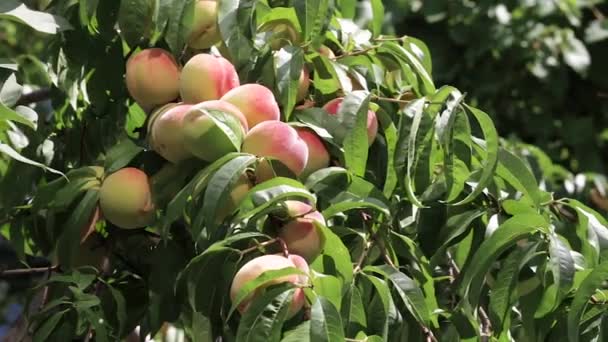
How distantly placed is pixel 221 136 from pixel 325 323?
20cm

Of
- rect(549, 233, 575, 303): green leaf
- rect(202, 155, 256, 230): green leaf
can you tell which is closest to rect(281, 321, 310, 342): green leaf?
rect(202, 155, 256, 230): green leaf

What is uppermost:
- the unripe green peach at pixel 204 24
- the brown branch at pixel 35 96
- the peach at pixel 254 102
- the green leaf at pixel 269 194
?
the unripe green peach at pixel 204 24

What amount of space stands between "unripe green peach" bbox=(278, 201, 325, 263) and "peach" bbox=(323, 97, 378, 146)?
15 cm

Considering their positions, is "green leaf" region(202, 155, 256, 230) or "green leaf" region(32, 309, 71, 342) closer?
"green leaf" region(202, 155, 256, 230)

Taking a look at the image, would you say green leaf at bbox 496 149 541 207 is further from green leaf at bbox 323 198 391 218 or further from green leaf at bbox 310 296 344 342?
green leaf at bbox 310 296 344 342

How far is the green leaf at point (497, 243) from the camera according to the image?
882 millimetres

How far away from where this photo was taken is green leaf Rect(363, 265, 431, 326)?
0.86 m

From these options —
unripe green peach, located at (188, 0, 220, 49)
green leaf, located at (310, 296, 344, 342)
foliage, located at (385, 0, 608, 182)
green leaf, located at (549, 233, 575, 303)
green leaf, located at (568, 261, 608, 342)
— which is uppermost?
unripe green peach, located at (188, 0, 220, 49)

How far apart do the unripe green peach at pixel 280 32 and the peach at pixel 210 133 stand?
0.57 feet

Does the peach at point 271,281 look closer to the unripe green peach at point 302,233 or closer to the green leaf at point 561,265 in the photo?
the unripe green peach at point 302,233

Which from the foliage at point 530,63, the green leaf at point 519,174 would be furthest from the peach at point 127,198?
the foliage at point 530,63

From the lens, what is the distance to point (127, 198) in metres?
0.94

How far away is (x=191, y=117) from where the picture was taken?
35.0 inches

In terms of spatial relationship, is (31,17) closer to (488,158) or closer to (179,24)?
(179,24)
